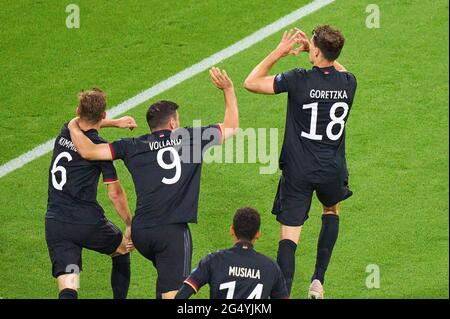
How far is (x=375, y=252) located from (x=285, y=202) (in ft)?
4.06

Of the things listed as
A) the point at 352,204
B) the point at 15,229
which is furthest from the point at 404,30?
the point at 15,229

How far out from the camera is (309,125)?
9.21 m

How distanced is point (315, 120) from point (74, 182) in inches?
73.5

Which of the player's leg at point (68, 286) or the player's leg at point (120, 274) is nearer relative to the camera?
the player's leg at point (68, 286)

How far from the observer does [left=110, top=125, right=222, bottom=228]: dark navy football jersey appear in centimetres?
882

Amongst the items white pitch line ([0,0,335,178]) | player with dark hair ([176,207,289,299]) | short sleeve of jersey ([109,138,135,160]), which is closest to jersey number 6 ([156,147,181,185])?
short sleeve of jersey ([109,138,135,160])

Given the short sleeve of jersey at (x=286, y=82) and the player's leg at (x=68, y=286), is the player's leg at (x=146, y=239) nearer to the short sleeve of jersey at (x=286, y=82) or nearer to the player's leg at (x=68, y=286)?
the player's leg at (x=68, y=286)

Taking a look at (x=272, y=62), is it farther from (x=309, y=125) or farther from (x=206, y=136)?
(x=206, y=136)

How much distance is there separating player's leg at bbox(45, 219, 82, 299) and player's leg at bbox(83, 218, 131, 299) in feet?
0.48

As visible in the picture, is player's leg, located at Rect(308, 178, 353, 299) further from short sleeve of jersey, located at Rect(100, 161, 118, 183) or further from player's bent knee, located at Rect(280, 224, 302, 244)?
short sleeve of jersey, located at Rect(100, 161, 118, 183)

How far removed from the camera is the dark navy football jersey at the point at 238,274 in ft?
26.4

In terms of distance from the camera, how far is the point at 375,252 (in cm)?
1021

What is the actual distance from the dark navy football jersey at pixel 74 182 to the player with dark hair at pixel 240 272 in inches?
52.7

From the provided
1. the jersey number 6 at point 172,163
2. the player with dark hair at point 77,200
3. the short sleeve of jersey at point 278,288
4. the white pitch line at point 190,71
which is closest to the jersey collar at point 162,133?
the jersey number 6 at point 172,163
